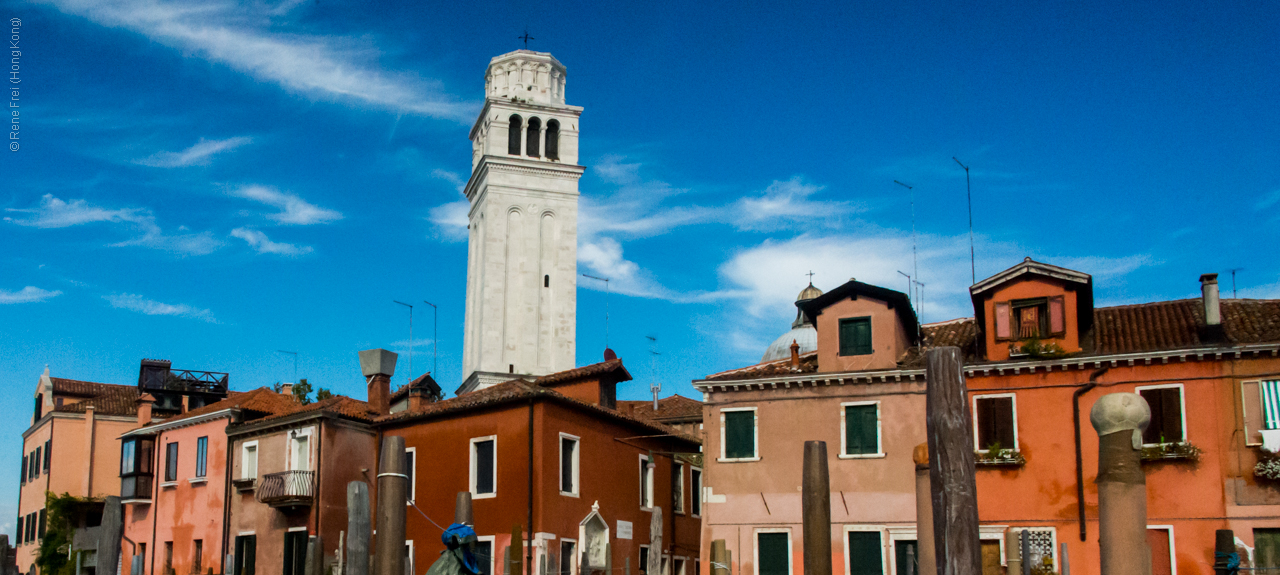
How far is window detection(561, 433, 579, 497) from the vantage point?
98.6 ft

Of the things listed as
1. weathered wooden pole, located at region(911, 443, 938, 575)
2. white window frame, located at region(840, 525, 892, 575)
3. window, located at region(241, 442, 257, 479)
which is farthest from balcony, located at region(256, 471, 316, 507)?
weathered wooden pole, located at region(911, 443, 938, 575)

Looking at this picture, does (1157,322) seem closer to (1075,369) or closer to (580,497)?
(1075,369)

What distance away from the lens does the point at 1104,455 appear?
9.55 meters

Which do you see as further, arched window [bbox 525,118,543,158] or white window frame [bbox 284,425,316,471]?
arched window [bbox 525,118,543,158]

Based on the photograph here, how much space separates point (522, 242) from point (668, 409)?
26252 millimetres

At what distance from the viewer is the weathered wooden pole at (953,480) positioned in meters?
10.7

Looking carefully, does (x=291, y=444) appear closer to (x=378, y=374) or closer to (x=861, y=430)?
(x=378, y=374)

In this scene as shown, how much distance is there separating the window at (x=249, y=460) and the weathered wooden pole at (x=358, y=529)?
74.3ft

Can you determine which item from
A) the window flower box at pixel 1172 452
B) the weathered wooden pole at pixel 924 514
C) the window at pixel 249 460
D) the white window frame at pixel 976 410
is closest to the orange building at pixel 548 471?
the window at pixel 249 460

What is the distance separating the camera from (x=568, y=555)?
98.4 feet

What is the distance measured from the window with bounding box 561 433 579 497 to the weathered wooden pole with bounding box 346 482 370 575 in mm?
15501

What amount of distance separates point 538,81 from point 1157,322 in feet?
158

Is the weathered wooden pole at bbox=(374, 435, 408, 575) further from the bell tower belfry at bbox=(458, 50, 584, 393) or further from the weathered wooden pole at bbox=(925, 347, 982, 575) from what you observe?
the bell tower belfry at bbox=(458, 50, 584, 393)

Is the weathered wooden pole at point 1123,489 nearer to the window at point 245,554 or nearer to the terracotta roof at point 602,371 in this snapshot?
the terracotta roof at point 602,371
